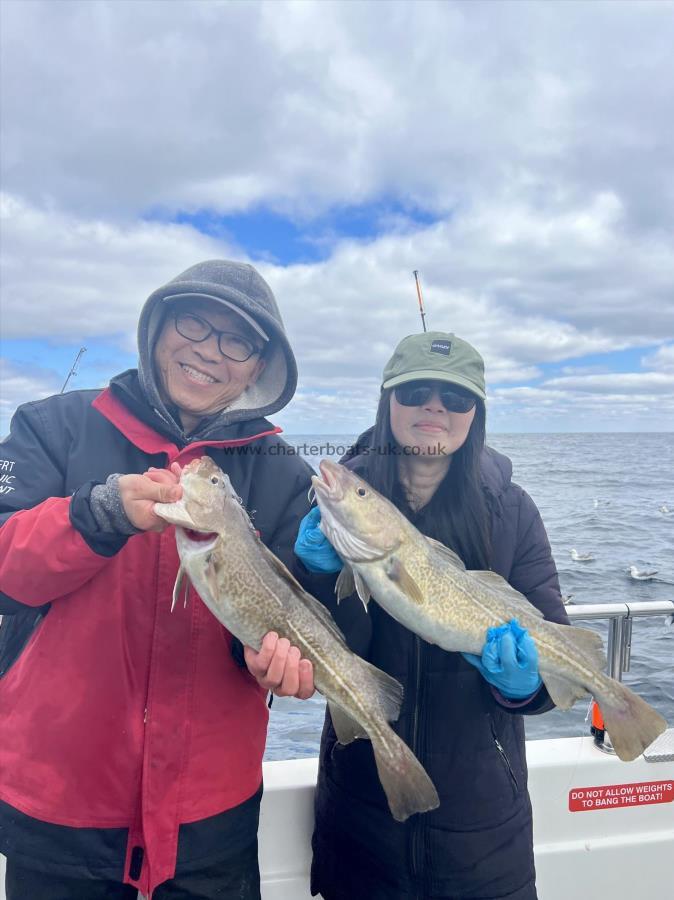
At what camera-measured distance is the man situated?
2621 mm

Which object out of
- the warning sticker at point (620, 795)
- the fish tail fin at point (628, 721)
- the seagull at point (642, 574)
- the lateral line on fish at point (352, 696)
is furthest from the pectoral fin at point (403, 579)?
the seagull at point (642, 574)

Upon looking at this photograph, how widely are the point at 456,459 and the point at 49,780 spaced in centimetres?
261

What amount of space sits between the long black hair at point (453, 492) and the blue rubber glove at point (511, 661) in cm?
46

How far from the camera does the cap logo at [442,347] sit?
3584 mm

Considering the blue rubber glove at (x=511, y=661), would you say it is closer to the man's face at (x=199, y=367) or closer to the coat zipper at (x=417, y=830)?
the coat zipper at (x=417, y=830)

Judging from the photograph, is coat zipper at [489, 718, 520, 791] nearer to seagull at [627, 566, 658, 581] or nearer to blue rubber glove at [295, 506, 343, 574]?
blue rubber glove at [295, 506, 343, 574]

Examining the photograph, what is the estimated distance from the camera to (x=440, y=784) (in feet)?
Answer: 10.6

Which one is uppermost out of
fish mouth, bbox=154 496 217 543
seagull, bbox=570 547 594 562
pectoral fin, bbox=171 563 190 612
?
fish mouth, bbox=154 496 217 543

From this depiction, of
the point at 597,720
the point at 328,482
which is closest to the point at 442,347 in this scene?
the point at 328,482

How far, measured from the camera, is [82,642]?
9.17 feet

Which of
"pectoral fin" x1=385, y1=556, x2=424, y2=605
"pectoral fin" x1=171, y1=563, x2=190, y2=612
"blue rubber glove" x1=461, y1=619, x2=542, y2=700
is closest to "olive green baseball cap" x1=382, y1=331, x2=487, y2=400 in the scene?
"pectoral fin" x1=385, y1=556, x2=424, y2=605

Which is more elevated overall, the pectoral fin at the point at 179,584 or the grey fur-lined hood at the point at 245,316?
the grey fur-lined hood at the point at 245,316

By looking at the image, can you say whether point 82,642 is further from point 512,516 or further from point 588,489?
point 588,489

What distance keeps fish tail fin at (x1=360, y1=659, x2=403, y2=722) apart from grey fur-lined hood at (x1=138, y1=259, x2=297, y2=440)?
149cm
